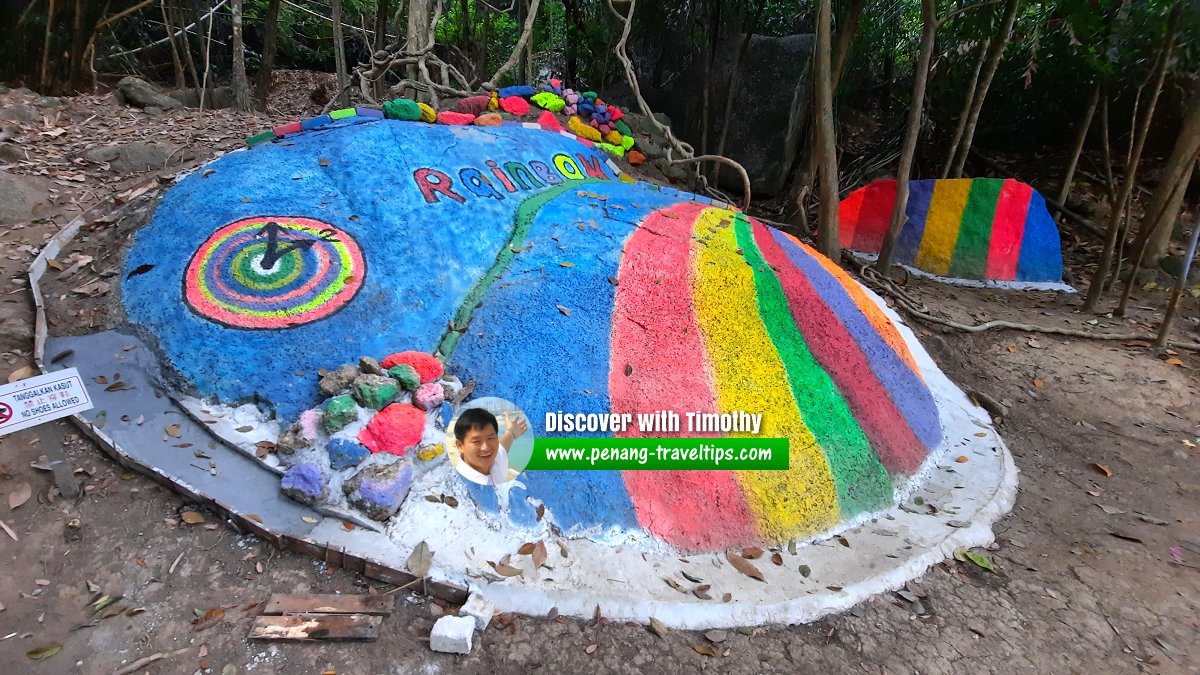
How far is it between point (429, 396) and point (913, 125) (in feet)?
18.9

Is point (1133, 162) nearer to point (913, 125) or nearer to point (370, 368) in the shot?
point (913, 125)

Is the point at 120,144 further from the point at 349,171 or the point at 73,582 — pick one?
the point at 73,582

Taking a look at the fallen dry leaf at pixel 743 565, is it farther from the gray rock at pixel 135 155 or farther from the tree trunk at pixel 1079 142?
the tree trunk at pixel 1079 142

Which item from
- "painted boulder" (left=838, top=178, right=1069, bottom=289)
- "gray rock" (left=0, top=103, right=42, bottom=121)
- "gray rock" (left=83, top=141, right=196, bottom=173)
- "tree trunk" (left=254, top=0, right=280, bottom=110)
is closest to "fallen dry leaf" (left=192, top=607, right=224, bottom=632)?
"gray rock" (left=83, top=141, right=196, bottom=173)

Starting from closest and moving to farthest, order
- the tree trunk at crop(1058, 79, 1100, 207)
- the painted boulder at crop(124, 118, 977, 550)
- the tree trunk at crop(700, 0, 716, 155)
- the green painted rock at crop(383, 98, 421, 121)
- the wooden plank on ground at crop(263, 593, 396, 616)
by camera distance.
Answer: the wooden plank on ground at crop(263, 593, 396, 616) → the painted boulder at crop(124, 118, 977, 550) → the green painted rock at crop(383, 98, 421, 121) → the tree trunk at crop(1058, 79, 1100, 207) → the tree trunk at crop(700, 0, 716, 155)

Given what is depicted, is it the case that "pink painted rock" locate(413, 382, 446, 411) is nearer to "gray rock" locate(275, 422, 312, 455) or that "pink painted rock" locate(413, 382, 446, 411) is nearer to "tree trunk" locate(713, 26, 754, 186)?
"gray rock" locate(275, 422, 312, 455)

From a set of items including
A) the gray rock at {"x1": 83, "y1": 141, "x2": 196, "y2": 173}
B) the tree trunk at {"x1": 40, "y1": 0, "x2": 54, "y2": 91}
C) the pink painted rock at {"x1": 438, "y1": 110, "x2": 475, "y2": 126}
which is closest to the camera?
the pink painted rock at {"x1": 438, "y1": 110, "x2": 475, "y2": 126}

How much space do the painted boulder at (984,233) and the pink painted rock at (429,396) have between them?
662cm

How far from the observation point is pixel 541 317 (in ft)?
10.3

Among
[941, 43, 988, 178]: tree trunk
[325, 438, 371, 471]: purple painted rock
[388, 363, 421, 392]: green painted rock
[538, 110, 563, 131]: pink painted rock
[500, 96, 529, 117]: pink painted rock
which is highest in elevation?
[941, 43, 988, 178]: tree trunk

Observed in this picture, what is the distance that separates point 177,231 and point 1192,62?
371 inches

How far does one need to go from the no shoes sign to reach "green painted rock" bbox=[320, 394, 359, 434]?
0.84 m

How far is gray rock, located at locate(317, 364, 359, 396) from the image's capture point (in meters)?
2.81

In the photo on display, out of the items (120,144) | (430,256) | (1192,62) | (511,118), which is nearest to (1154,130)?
(1192,62)
